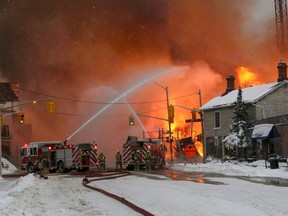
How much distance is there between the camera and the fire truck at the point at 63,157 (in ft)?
115

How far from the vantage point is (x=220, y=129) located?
46.5 meters

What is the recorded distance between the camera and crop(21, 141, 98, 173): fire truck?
1385 inches

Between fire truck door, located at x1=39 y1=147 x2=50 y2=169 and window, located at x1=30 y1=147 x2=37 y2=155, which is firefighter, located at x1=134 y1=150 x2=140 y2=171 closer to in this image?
fire truck door, located at x1=39 y1=147 x2=50 y2=169

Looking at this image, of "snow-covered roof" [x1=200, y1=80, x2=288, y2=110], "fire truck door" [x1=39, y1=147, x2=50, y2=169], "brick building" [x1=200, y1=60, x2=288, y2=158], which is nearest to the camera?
"fire truck door" [x1=39, y1=147, x2=50, y2=169]

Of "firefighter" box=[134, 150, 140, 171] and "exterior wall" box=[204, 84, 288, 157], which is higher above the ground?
"exterior wall" box=[204, 84, 288, 157]

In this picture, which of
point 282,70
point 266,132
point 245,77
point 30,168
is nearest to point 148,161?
point 266,132

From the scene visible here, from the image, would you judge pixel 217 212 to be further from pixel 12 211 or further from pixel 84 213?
pixel 12 211

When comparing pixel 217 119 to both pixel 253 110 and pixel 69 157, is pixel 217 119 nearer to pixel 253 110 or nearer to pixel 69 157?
pixel 253 110

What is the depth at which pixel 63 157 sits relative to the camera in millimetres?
35531

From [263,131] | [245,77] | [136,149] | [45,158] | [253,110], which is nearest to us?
[263,131]

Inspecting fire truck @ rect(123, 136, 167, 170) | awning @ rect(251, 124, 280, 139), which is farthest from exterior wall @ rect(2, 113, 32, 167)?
awning @ rect(251, 124, 280, 139)

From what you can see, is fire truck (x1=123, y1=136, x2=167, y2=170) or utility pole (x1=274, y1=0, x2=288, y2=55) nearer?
fire truck (x1=123, y1=136, x2=167, y2=170)

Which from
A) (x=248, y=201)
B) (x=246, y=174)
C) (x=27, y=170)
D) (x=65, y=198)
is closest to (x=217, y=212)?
(x=248, y=201)

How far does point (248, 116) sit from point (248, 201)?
27.8 metres
